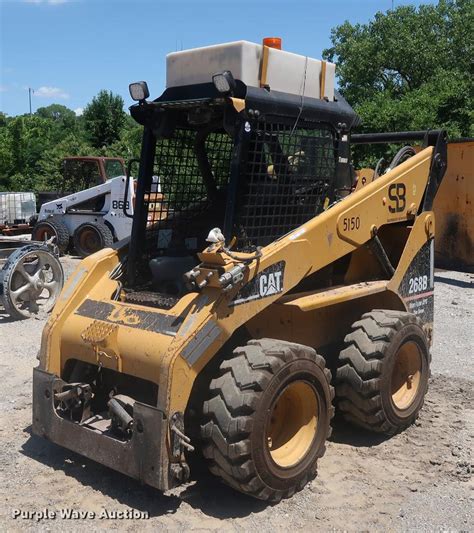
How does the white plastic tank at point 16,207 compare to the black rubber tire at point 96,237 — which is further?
the white plastic tank at point 16,207

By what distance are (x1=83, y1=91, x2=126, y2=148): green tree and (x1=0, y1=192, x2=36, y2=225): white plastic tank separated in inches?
582

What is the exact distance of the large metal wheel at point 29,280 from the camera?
8.62 meters

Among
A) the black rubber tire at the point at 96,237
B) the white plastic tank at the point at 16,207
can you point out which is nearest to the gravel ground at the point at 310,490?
the black rubber tire at the point at 96,237

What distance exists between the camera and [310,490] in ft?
13.7

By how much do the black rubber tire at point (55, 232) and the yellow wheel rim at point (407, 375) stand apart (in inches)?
419

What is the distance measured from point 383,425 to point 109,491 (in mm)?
1931

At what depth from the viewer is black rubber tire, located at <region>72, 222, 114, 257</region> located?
14.3m

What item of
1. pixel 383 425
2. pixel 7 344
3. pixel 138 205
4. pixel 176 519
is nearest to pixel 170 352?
pixel 176 519

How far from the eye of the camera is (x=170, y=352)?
379 cm

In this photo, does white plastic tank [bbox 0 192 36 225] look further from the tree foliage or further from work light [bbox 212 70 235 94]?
work light [bbox 212 70 235 94]

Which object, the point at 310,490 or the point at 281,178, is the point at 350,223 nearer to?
the point at 281,178

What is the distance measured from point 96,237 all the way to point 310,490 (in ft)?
36.3

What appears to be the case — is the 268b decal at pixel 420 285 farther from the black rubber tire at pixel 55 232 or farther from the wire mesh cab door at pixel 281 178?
the black rubber tire at pixel 55 232

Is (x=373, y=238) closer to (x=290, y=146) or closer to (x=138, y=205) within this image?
(x=290, y=146)
